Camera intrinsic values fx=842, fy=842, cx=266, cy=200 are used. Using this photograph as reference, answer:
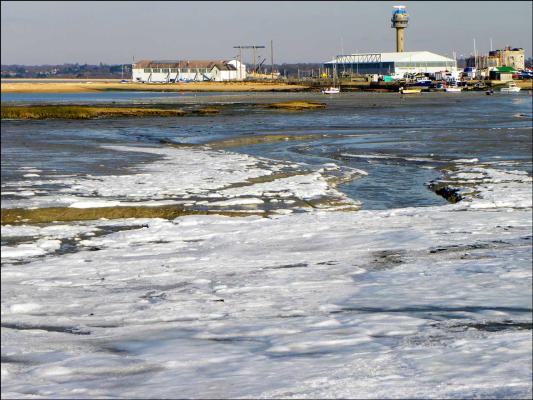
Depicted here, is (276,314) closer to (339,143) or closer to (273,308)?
(273,308)

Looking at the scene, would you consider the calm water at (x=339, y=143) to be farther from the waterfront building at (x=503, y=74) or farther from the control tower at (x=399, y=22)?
the control tower at (x=399, y=22)

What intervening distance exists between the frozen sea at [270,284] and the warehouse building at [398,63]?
15577 cm

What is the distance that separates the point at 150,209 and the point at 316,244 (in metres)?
4.72

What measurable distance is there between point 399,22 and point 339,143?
164m

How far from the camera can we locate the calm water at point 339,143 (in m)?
22.6

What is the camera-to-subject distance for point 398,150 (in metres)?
31.1

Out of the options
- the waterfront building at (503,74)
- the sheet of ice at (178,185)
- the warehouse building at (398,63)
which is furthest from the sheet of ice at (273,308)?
the warehouse building at (398,63)

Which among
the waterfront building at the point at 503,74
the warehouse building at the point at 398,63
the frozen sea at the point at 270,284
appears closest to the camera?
the frozen sea at the point at 270,284

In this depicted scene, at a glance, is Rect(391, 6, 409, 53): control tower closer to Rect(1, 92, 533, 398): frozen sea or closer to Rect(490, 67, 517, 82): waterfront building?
Rect(490, 67, 517, 82): waterfront building

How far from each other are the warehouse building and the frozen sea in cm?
15577

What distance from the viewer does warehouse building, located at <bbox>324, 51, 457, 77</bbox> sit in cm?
17812

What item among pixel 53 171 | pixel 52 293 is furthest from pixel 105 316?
pixel 53 171

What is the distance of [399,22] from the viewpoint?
191m

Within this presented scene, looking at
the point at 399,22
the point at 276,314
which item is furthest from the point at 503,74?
the point at 276,314
